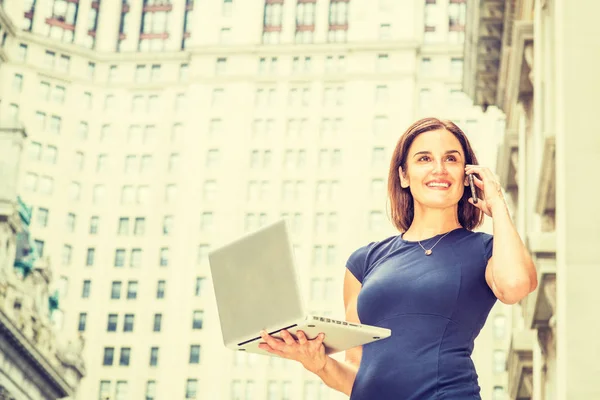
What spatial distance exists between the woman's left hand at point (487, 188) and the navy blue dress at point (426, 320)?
132mm

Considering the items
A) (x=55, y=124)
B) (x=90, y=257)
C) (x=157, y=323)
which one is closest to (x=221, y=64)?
(x=55, y=124)

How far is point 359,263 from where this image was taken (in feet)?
15.9

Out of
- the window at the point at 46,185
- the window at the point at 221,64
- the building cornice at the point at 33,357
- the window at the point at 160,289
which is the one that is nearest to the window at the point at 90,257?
the window at the point at 46,185

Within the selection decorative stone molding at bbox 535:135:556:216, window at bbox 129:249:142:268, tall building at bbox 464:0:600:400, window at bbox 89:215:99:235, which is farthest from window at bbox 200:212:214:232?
decorative stone molding at bbox 535:135:556:216

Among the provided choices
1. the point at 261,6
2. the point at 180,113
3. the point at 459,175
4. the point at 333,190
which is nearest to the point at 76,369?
the point at 333,190

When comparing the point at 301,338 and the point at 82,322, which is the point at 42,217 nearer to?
the point at 82,322

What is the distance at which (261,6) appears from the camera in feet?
287

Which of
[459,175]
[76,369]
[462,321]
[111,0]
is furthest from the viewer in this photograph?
[111,0]

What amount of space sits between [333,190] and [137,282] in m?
15.5

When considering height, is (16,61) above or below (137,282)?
above

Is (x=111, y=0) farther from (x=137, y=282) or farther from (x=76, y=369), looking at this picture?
(x=76, y=369)

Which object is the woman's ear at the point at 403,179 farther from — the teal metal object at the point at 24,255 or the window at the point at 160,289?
the window at the point at 160,289

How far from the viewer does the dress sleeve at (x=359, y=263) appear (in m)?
4.83

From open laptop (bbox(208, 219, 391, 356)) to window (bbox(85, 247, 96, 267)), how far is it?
263 ft
